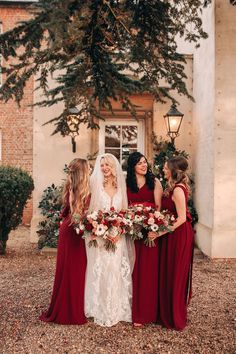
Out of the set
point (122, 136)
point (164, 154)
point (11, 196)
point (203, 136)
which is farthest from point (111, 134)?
point (11, 196)

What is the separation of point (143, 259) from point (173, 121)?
5.63 meters

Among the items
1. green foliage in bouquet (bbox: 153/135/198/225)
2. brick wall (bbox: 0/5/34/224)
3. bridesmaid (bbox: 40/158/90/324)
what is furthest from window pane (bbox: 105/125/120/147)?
bridesmaid (bbox: 40/158/90/324)

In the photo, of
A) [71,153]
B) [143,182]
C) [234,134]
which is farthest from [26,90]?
[143,182]

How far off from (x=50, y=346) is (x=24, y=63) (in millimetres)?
3203

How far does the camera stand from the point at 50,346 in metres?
4.08

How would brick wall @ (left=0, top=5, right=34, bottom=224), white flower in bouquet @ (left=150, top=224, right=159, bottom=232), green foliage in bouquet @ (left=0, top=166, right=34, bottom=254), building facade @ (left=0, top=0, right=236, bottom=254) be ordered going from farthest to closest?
brick wall @ (left=0, top=5, right=34, bottom=224) < building facade @ (left=0, top=0, right=236, bottom=254) < green foliage in bouquet @ (left=0, top=166, right=34, bottom=254) < white flower in bouquet @ (left=150, top=224, right=159, bottom=232)

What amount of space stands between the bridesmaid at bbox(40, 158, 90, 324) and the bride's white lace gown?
0.11m

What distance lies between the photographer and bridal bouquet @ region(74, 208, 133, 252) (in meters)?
4.55

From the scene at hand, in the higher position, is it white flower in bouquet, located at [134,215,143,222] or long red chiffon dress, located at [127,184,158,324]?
white flower in bouquet, located at [134,215,143,222]

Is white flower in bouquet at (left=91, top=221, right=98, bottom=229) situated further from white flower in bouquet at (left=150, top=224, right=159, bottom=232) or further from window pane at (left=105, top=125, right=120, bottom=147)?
window pane at (left=105, top=125, right=120, bottom=147)

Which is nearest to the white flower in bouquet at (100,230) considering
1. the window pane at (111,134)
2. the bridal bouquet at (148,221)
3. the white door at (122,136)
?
Answer: the bridal bouquet at (148,221)

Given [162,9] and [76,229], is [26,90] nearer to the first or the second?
[162,9]

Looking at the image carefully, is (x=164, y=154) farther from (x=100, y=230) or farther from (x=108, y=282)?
(x=100, y=230)

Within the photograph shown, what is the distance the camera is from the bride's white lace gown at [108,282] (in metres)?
4.78
